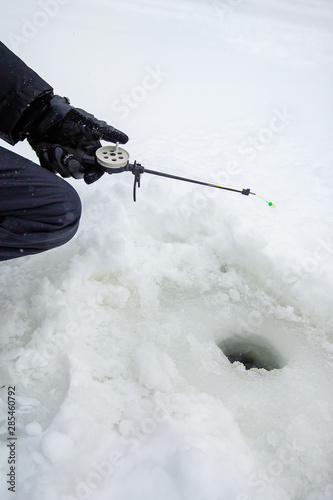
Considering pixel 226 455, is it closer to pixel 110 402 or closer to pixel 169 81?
pixel 110 402

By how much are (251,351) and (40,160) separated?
1.71 meters

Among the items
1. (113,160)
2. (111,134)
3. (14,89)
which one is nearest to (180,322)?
(113,160)

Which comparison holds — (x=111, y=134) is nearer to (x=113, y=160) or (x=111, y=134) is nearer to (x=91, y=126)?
(x=91, y=126)

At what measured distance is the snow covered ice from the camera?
4.75ft

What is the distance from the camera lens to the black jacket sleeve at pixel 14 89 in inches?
69.8

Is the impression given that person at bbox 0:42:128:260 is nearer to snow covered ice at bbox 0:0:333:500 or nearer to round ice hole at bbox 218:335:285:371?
snow covered ice at bbox 0:0:333:500

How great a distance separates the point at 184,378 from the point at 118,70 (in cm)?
459

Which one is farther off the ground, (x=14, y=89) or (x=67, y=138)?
(x=14, y=89)

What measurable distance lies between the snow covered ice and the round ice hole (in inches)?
1.0

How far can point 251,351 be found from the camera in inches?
86.3

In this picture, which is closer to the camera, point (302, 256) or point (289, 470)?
point (289, 470)

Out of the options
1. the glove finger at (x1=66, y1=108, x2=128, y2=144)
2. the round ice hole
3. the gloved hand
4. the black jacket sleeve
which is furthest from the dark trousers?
the round ice hole

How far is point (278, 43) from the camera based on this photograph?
6875mm

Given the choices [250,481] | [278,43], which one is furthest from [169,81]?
[250,481]
